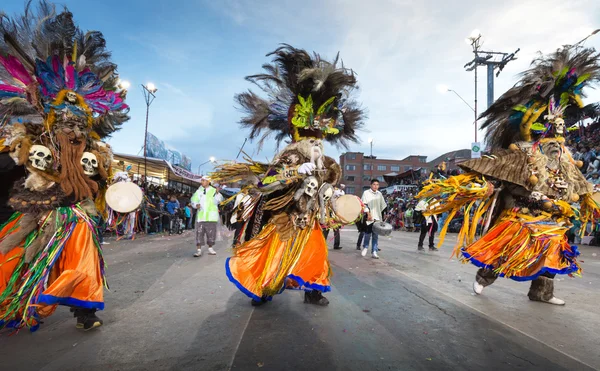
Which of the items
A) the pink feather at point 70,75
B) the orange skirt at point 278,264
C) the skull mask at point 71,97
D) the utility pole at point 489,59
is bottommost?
the orange skirt at point 278,264

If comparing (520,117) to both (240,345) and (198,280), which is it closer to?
(240,345)

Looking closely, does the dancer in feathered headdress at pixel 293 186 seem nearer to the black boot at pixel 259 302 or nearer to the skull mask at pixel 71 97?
the black boot at pixel 259 302

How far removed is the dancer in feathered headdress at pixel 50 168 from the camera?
273 cm

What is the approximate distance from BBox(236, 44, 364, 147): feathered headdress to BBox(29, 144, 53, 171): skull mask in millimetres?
2263

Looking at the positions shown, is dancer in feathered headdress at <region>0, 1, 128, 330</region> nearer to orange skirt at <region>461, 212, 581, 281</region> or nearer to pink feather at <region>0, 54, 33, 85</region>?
pink feather at <region>0, 54, 33, 85</region>

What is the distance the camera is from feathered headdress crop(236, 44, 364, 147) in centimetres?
380

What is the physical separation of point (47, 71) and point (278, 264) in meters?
2.88

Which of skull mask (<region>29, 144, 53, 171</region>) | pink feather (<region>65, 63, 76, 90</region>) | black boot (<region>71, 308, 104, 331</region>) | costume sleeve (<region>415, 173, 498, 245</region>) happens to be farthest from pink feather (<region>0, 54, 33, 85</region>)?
costume sleeve (<region>415, 173, 498, 245</region>)

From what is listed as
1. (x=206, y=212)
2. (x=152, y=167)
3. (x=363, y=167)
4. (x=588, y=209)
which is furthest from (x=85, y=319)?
(x=363, y=167)

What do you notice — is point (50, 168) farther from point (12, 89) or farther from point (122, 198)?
point (12, 89)

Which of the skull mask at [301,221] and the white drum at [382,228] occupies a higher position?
the skull mask at [301,221]

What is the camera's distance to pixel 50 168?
296 centimetres

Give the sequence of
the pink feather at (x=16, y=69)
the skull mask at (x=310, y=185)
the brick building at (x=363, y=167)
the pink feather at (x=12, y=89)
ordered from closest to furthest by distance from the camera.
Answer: the pink feather at (x=16, y=69) → the pink feather at (x=12, y=89) → the skull mask at (x=310, y=185) → the brick building at (x=363, y=167)

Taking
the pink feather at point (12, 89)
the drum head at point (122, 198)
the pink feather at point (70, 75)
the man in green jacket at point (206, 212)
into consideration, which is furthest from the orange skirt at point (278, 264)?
the man in green jacket at point (206, 212)
